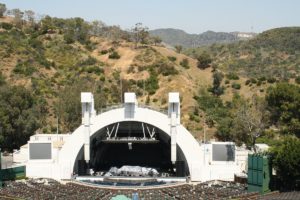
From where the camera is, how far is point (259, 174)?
4212cm

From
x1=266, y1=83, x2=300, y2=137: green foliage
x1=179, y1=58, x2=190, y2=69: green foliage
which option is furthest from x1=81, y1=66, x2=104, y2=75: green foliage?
x1=266, y1=83, x2=300, y2=137: green foliage

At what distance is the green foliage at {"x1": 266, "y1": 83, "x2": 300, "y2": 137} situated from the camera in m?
61.6

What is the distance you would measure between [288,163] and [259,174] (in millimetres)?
2626

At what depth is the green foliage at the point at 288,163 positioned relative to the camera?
41.8 metres

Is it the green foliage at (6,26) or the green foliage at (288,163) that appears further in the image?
the green foliage at (6,26)

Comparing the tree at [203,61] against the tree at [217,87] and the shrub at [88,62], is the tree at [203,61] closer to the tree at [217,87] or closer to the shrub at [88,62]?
the tree at [217,87]

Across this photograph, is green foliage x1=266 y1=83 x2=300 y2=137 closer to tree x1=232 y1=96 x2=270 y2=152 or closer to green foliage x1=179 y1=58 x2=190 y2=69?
tree x1=232 y1=96 x2=270 y2=152

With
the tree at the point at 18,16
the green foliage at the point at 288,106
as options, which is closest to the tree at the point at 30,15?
the tree at the point at 18,16

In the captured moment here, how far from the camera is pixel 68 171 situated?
1855 inches

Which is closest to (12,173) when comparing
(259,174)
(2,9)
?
(259,174)

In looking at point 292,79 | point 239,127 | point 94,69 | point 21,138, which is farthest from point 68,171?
point 292,79

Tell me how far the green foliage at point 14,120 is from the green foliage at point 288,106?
3200cm

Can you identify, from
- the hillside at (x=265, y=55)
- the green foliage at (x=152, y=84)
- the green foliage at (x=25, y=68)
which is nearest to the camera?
the green foliage at (x=152, y=84)

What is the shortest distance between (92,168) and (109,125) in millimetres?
6214
